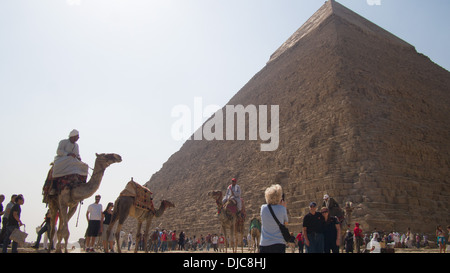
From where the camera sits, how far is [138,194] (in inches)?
251

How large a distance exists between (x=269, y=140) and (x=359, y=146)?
9577 mm

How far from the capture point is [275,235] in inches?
127

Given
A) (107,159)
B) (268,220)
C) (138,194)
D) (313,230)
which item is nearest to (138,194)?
(138,194)

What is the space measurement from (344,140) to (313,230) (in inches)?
482

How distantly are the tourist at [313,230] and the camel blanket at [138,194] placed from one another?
3163mm

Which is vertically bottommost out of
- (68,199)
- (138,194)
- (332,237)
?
(332,237)

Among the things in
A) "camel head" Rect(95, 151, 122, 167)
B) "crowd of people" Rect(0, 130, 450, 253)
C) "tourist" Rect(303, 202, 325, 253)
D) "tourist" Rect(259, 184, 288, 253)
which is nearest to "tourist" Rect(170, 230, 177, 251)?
"crowd of people" Rect(0, 130, 450, 253)

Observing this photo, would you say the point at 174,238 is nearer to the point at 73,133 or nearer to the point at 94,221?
the point at 94,221

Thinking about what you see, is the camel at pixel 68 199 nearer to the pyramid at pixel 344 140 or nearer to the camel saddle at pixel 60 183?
the camel saddle at pixel 60 183

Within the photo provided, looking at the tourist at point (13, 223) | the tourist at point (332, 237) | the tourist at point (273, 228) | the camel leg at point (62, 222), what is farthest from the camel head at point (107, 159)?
the tourist at point (332, 237)

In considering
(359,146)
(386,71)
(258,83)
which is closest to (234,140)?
(258,83)

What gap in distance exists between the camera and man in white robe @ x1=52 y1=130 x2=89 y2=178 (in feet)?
15.6

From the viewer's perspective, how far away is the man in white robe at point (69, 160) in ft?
15.6

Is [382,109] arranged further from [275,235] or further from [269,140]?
[275,235]
